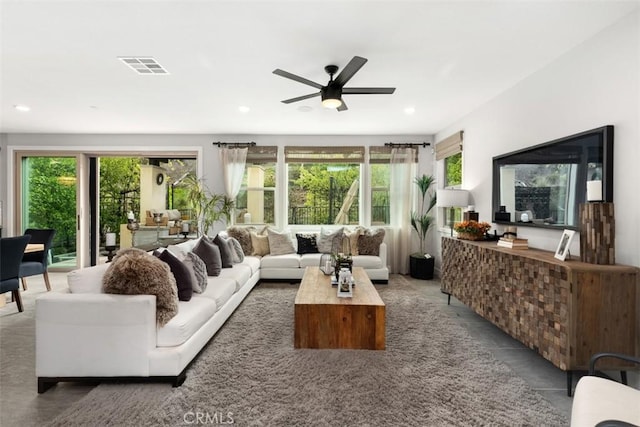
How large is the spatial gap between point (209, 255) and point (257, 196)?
2.56 metres

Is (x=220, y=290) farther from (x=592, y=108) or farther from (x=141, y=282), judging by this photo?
(x=592, y=108)

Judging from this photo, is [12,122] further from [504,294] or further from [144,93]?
[504,294]

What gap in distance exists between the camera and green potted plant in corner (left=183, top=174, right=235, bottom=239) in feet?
19.2

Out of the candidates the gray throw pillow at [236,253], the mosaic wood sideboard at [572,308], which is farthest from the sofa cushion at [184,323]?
the mosaic wood sideboard at [572,308]

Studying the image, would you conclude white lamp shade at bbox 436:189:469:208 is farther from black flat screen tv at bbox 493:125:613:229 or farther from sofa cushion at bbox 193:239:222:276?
sofa cushion at bbox 193:239:222:276

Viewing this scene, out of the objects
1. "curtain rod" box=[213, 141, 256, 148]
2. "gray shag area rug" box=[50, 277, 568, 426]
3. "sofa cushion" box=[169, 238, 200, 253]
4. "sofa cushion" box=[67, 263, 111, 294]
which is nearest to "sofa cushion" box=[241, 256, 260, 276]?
"sofa cushion" box=[169, 238, 200, 253]

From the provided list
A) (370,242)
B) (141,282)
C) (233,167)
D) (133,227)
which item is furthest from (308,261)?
(133,227)

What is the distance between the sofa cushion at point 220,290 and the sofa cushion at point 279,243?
1774 millimetres

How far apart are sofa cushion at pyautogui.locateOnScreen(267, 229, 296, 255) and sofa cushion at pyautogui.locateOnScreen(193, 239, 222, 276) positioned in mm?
1634

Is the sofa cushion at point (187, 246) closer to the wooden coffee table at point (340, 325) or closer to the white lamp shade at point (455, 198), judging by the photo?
the wooden coffee table at point (340, 325)

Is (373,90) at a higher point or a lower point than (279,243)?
higher

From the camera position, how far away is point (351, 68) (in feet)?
8.13

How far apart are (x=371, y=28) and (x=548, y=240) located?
2.48 m

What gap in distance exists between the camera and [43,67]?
10.4 feet
